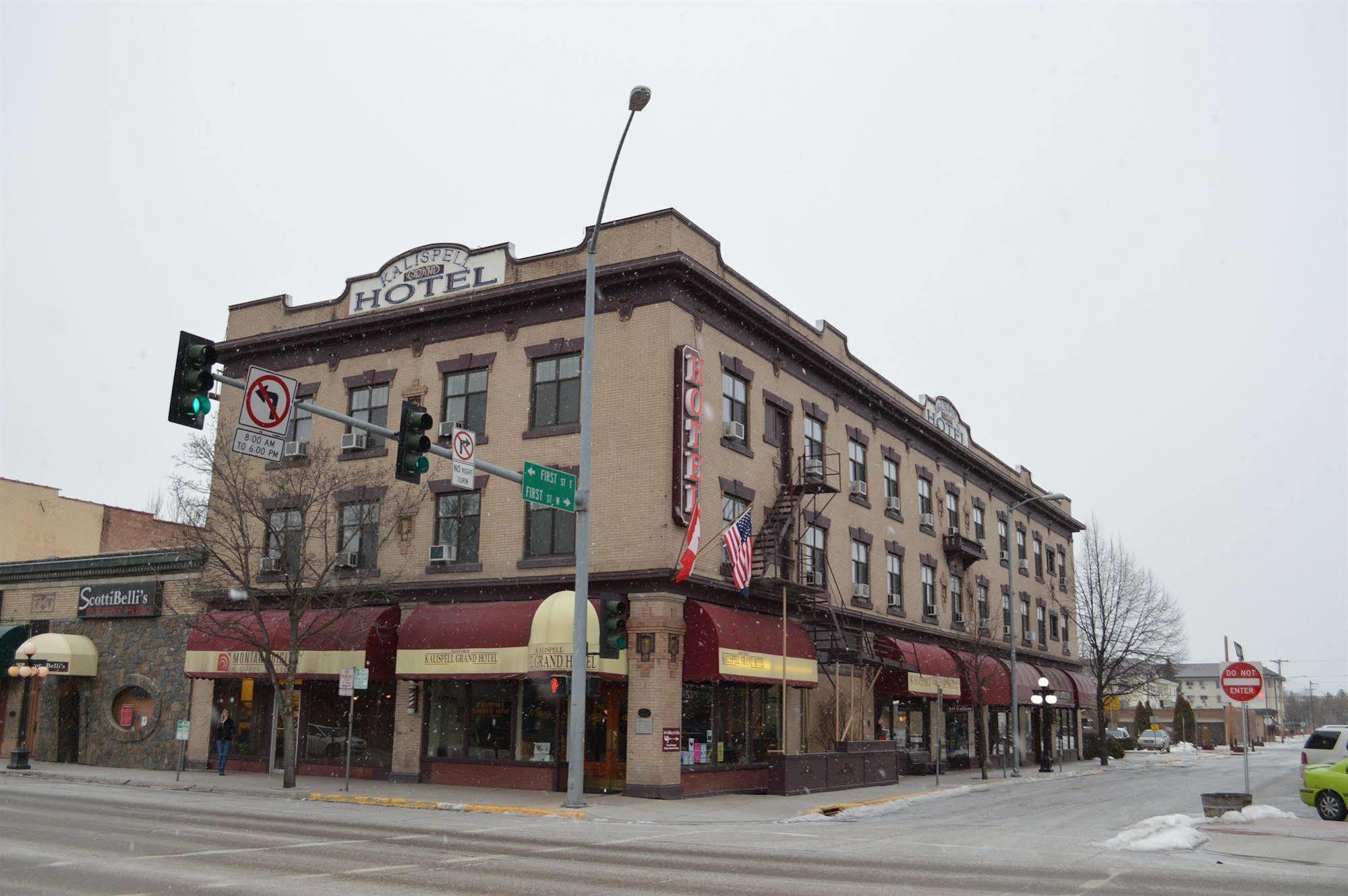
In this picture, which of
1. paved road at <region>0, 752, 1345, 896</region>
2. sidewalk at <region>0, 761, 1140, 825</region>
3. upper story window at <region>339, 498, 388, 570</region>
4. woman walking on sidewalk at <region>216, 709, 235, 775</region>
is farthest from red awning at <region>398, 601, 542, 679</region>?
woman walking on sidewalk at <region>216, 709, 235, 775</region>

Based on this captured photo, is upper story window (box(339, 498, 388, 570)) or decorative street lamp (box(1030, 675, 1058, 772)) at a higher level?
upper story window (box(339, 498, 388, 570))

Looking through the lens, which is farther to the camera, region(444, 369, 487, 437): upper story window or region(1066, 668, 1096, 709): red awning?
region(1066, 668, 1096, 709): red awning

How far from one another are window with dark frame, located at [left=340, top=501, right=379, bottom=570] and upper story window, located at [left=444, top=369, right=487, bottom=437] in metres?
3.57

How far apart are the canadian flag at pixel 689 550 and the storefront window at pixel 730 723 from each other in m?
3.76

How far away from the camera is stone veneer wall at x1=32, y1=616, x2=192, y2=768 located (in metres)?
34.7

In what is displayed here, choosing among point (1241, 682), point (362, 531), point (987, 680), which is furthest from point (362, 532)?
point (987, 680)

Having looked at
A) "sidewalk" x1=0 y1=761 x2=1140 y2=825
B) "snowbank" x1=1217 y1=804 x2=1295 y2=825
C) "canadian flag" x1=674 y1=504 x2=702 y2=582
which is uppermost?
"canadian flag" x1=674 y1=504 x2=702 y2=582

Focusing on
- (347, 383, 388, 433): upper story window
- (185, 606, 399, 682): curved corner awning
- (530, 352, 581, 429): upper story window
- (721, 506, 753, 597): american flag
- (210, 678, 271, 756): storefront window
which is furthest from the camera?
(210, 678, 271, 756): storefront window

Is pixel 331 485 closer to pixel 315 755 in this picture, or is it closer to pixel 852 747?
pixel 315 755

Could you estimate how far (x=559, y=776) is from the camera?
27.2 metres

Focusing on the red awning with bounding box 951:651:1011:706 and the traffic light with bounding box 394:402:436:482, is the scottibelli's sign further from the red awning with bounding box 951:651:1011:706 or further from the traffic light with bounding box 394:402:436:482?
the red awning with bounding box 951:651:1011:706

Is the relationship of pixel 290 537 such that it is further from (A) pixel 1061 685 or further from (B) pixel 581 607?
(A) pixel 1061 685

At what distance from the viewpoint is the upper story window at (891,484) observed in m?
41.3

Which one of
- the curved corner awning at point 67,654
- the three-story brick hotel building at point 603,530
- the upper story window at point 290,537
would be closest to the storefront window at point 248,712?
the three-story brick hotel building at point 603,530
